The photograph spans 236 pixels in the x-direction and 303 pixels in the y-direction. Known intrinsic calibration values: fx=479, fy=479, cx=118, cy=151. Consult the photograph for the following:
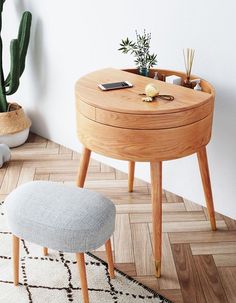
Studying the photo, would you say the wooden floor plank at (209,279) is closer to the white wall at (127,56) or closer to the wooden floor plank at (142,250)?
the wooden floor plank at (142,250)

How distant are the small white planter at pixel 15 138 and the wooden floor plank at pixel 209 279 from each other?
4.74 feet

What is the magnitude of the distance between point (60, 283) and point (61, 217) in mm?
393

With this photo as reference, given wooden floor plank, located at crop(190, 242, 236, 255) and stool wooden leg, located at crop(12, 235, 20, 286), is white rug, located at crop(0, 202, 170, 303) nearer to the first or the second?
stool wooden leg, located at crop(12, 235, 20, 286)

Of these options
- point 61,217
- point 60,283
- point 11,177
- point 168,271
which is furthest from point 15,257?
point 11,177

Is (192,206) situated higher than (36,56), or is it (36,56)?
(36,56)

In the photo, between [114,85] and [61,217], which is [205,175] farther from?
[61,217]

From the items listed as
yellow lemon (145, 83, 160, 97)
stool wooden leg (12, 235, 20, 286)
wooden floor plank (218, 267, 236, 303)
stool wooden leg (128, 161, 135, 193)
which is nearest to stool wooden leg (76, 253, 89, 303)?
stool wooden leg (12, 235, 20, 286)

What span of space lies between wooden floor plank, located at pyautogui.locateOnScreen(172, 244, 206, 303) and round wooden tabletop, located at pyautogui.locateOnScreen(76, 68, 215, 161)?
47cm

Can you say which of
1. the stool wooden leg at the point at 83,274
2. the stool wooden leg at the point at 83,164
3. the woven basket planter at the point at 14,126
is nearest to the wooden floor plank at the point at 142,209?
the stool wooden leg at the point at 83,164

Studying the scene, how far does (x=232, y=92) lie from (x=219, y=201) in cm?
54

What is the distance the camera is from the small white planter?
9.57 ft

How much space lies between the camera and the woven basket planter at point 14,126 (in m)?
2.88

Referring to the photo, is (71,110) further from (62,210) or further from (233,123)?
(62,210)

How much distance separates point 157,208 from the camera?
182 centimetres
